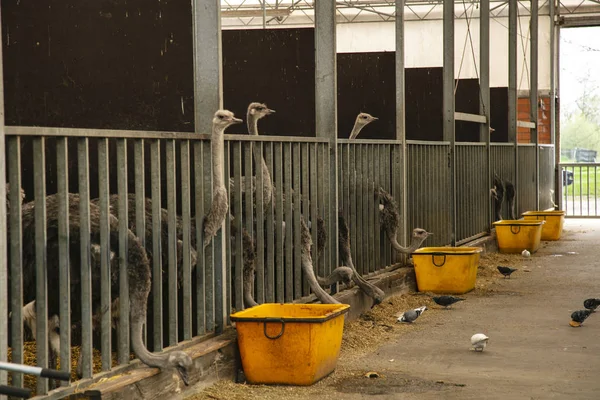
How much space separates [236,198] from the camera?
5.45 meters

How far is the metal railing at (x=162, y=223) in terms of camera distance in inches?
154

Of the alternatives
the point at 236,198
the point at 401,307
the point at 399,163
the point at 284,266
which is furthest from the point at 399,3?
the point at 236,198

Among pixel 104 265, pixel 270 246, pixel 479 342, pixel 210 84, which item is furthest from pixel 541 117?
pixel 104 265

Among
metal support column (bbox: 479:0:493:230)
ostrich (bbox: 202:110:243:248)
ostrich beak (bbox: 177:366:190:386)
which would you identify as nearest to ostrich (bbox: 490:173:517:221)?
metal support column (bbox: 479:0:493:230)

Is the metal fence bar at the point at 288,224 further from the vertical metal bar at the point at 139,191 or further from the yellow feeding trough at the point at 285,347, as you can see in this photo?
the vertical metal bar at the point at 139,191

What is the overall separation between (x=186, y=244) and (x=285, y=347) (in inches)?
28.1

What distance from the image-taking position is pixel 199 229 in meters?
5.03

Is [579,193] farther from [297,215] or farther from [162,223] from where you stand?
[162,223]

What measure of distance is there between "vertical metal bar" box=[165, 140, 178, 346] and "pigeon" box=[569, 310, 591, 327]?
126 inches

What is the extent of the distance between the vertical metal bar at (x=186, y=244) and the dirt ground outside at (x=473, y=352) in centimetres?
35

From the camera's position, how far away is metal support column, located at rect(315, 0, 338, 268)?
6.89m

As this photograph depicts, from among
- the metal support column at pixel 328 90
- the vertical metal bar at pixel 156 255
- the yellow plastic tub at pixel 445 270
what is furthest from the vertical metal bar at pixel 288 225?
the yellow plastic tub at pixel 445 270

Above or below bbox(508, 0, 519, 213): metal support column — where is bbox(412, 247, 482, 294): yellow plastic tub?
below

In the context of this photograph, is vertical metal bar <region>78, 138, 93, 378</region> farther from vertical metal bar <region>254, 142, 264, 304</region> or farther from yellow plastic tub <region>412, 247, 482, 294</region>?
yellow plastic tub <region>412, 247, 482, 294</region>
